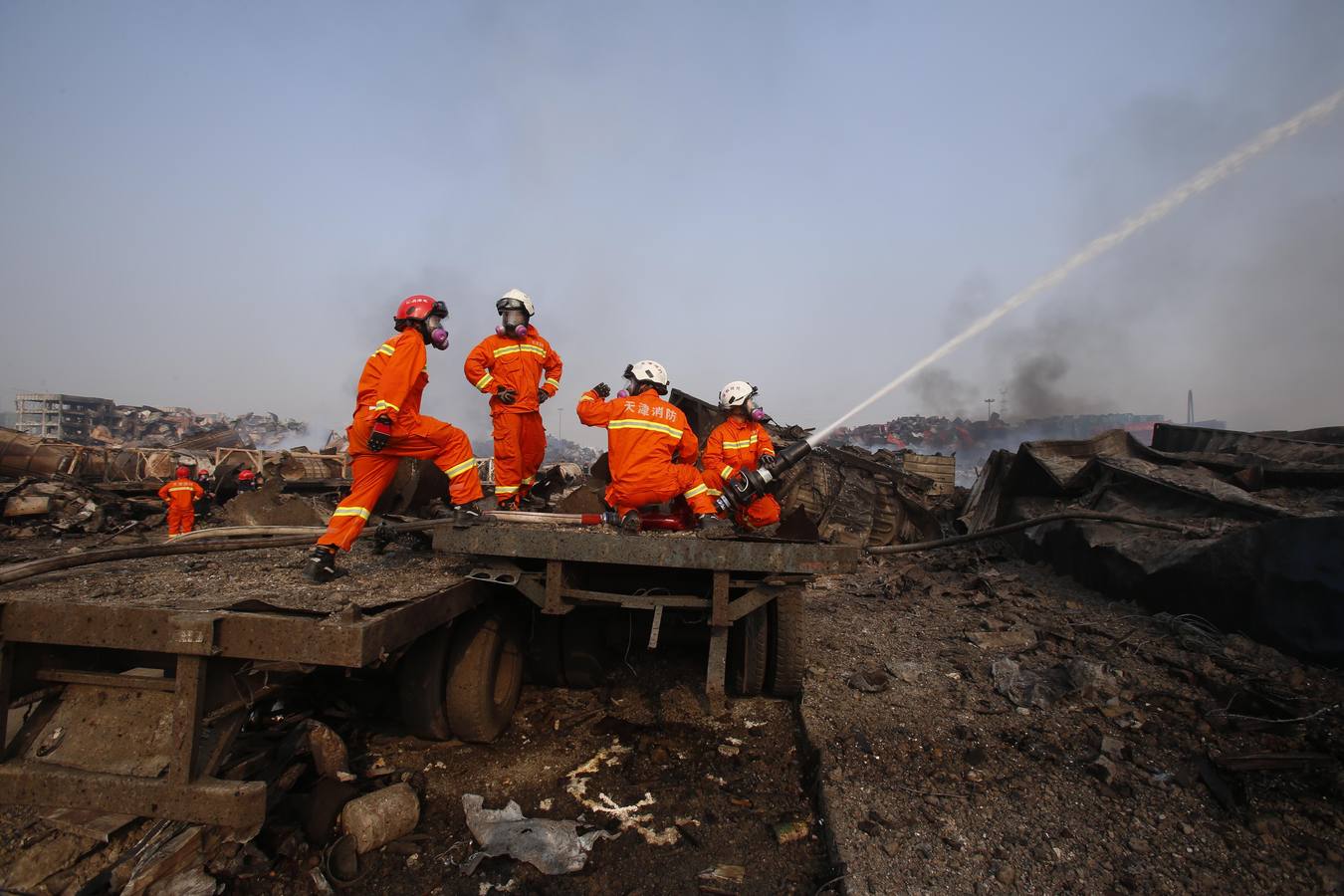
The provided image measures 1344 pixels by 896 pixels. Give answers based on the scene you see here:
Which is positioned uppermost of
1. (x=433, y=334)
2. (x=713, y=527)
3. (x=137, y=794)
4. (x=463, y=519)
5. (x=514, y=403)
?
(x=433, y=334)

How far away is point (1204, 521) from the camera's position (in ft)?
19.4

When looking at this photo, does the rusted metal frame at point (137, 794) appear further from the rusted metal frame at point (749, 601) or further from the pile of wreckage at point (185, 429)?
the pile of wreckage at point (185, 429)

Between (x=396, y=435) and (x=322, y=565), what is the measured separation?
82 centimetres

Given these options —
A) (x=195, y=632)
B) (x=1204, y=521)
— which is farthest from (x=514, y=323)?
(x=1204, y=521)

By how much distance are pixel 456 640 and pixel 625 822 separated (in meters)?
1.28

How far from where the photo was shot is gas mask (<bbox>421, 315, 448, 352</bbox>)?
398 centimetres

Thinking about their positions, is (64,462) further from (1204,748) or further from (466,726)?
(1204,748)

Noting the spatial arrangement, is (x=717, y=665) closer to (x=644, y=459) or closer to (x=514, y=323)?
(x=644, y=459)

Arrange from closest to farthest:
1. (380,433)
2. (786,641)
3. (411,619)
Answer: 1. (411,619)
2. (380,433)
3. (786,641)

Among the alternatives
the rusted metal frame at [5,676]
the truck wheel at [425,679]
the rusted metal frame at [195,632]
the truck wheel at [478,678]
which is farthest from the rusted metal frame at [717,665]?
the rusted metal frame at [5,676]

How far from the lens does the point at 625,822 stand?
3064 millimetres

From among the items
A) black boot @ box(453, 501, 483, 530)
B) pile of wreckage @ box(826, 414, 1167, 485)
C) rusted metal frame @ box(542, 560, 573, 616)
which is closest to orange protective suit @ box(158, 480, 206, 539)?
black boot @ box(453, 501, 483, 530)

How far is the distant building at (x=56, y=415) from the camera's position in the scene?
26.8 meters

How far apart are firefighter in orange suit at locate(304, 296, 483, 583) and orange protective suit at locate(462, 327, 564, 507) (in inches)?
46.5
